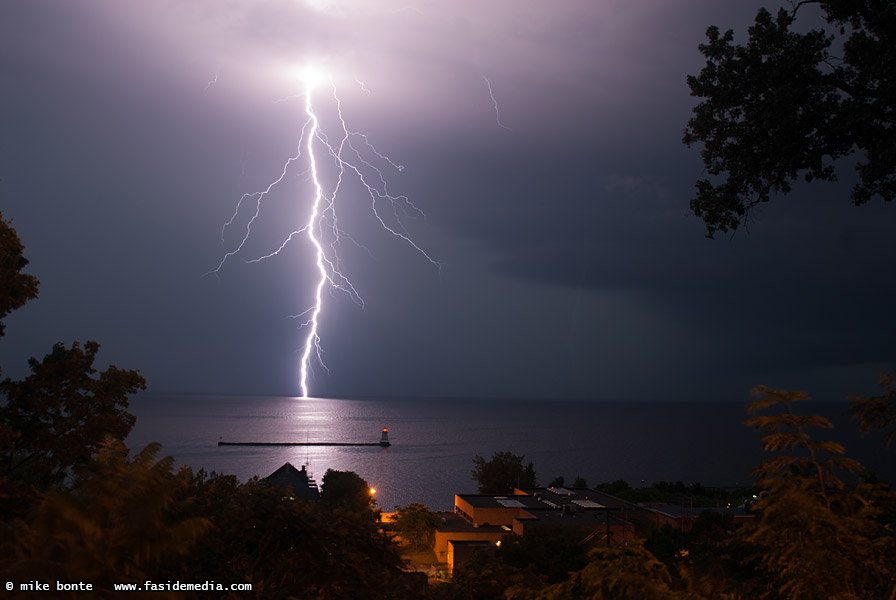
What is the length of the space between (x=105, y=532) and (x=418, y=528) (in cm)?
3390

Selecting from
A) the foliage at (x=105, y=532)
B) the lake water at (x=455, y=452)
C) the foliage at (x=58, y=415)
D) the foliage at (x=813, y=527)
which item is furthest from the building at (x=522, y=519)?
the lake water at (x=455, y=452)

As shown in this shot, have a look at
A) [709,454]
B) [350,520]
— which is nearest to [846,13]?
[350,520]

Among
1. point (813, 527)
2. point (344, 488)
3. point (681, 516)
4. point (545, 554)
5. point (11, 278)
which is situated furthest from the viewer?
point (344, 488)

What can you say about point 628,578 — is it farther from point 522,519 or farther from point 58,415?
point 522,519

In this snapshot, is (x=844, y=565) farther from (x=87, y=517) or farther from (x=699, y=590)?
(x=87, y=517)

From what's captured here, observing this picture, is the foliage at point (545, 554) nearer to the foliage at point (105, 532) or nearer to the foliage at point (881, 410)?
the foliage at point (881, 410)

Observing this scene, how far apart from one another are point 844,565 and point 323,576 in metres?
5.21

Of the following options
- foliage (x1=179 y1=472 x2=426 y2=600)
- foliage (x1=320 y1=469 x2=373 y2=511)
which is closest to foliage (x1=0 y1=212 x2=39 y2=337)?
foliage (x1=179 y1=472 x2=426 y2=600)

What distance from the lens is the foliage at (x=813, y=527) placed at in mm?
5230

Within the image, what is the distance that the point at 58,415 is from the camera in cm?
1338

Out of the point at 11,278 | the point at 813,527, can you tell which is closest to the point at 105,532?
the point at 813,527

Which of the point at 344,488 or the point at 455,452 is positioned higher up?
the point at 344,488

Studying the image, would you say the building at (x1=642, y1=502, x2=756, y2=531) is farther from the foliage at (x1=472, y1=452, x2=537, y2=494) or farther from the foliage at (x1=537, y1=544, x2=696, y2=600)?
the foliage at (x1=537, y1=544, x2=696, y2=600)

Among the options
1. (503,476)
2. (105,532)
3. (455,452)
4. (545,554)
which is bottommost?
(455,452)
